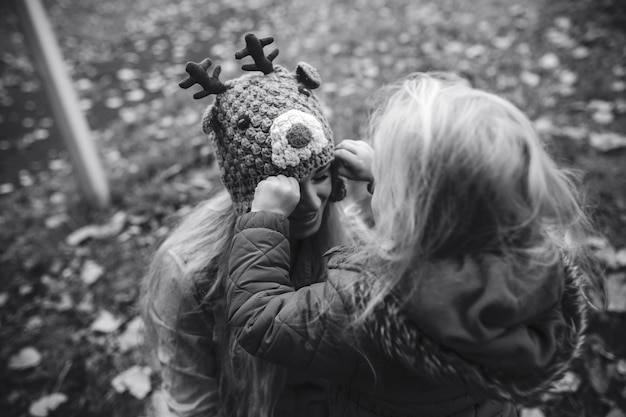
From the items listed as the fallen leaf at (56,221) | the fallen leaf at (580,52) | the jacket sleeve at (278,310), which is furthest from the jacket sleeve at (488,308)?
the fallen leaf at (580,52)

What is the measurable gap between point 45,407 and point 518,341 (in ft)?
6.89

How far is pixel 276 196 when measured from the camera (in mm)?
1152

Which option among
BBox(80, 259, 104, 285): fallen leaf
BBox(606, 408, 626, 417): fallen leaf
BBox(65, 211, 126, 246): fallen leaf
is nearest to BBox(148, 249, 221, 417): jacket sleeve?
BBox(80, 259, 104, 285): fallen leaf

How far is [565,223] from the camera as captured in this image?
958mm

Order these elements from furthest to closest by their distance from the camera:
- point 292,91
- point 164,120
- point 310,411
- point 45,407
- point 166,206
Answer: point 164,120, point 166,206, point 45,407, point 310,411, point 292,91

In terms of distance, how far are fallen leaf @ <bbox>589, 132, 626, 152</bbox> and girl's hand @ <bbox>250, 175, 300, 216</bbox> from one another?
2.46m

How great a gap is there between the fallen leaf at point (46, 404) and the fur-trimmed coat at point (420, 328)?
1.51 metres

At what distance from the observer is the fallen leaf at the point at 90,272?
8.43 ft

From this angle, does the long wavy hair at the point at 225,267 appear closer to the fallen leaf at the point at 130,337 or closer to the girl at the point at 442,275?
the girl at the point at 442,275

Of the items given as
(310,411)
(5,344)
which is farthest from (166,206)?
(310,411)

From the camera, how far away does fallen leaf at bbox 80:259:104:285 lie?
2570 millimetres

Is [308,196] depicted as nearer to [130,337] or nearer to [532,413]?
[532,413]

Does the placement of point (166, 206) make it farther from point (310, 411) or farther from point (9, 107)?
point (9, 107)

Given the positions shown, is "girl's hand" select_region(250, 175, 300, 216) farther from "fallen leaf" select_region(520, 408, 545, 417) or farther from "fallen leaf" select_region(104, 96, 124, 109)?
"fallen leaf" select_region(104, 96, 124, 109)
